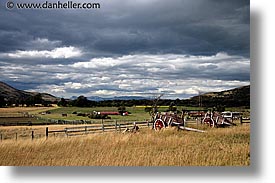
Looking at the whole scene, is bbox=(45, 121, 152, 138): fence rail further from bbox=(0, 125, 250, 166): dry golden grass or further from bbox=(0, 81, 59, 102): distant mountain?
bbox=(0, 81, 59, 102): distant mountain

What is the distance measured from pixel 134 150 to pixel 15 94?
1.49 meters

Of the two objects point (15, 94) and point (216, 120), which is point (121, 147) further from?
point (15, 94)

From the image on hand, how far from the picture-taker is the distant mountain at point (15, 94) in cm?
570

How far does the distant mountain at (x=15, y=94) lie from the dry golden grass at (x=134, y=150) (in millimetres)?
475

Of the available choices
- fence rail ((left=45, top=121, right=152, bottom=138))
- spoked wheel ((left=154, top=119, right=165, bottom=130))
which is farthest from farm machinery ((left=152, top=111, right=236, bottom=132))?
fence rail ((left=45, top=121, right=152, bottom=138))

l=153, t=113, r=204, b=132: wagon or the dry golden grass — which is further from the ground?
l=153, t=113, r=204, b=132: wagon

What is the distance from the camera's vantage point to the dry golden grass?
569cm

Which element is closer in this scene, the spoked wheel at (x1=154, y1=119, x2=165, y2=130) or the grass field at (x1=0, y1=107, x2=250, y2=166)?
the grass field at (x1=0, y1=107, x2=250, y2=166)

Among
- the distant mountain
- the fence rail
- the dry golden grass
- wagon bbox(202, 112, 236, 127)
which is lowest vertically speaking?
the dry golden grass

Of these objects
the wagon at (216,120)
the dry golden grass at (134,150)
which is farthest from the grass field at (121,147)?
the wagon at (216,120)

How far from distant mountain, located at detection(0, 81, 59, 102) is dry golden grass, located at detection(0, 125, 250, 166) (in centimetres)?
48

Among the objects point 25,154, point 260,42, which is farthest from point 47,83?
point 260,42

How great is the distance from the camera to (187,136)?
5.93m

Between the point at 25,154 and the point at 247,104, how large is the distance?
101 inches
